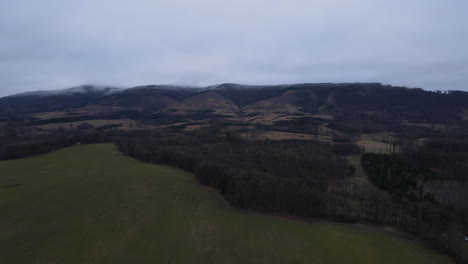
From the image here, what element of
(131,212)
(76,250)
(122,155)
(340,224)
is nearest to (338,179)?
(340,224)

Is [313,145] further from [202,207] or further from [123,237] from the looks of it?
[123,237]

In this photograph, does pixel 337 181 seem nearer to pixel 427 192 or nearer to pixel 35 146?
pixel 427 192

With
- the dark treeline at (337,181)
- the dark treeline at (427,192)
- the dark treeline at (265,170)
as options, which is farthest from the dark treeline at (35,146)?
the dark treeline at (427,192)

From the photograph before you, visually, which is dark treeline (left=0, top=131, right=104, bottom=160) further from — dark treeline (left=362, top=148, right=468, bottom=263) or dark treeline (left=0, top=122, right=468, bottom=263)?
dark treeline (left=362, top=148, right=468, bottom=263)

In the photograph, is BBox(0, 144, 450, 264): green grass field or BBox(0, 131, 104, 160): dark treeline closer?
BBox(0, 144, 450, 264): green grass field

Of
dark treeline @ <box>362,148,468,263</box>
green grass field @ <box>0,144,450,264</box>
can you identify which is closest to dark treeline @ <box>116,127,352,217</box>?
green grass field @ <box>0,144,450,264</box>

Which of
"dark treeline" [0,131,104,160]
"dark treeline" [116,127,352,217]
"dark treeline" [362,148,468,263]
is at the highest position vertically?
"dark treeline" [0,131,104,160]

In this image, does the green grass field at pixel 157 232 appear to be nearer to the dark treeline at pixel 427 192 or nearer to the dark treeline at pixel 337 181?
the dark treeline at pixel 337 181

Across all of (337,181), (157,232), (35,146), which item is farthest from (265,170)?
(35,146)

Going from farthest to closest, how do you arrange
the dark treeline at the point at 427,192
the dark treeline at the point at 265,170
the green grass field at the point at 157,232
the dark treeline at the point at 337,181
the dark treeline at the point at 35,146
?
the dark treeline at the point at 35,146
the dark treeline at the point at 265,170
the dark treeline at the point at 337,181
the dark treeline at the point at 427,192
the green grass field at the point at 157,232
